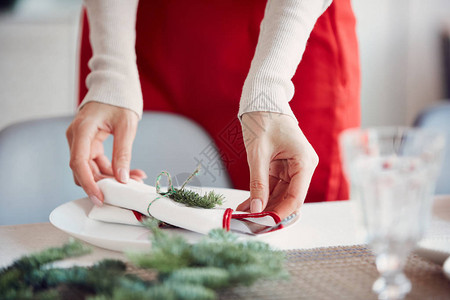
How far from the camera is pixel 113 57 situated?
1.06m

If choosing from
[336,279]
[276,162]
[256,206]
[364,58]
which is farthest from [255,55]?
[364,58]

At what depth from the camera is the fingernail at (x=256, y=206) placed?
70 cm

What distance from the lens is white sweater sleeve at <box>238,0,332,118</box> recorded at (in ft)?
2.66

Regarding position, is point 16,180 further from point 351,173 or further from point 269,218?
point 351,173

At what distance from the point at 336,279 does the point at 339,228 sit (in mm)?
263

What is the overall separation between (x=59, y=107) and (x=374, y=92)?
2043 millimetres

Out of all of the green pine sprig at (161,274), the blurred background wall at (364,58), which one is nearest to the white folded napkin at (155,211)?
the green pine sprig at (161,274)

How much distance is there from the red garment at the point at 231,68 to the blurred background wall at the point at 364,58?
1720 millimetres

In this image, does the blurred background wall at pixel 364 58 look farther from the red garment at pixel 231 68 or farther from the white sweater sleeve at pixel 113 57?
the white sweater sleeve at pixel 113 57

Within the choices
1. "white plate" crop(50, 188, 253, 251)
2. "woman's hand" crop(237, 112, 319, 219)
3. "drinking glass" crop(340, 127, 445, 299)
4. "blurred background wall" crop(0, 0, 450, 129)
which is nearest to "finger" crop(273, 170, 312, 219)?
"woman's hand" crop(237, 112, 319, 219)

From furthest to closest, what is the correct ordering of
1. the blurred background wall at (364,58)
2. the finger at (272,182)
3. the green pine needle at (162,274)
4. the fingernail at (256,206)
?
1. the blurred background wall at (364,58)
2. the finger at (272,182)
3. the fingernail at (256,206)
4. the green pine needle at (162,274)

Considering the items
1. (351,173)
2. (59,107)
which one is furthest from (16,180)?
(59,107)

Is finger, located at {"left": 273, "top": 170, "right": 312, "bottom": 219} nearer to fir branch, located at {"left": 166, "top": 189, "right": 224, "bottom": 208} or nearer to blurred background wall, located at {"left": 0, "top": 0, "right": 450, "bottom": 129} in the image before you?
fir branch, located at {"left": 166, "top": 189, "right": 224, "bottom": 208}

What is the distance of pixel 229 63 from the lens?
1320 mm
